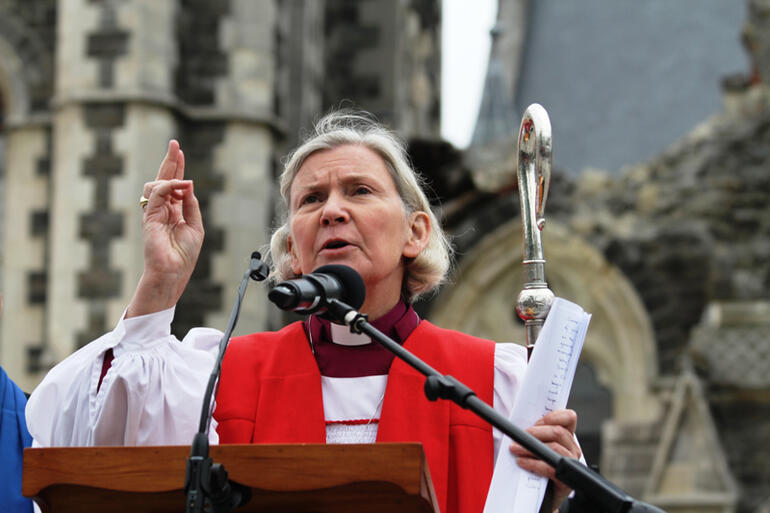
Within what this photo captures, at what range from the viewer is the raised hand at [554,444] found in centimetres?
232

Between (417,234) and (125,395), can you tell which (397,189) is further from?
(125,395)

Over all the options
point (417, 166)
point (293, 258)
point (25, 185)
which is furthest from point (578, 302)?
point (293, 258)

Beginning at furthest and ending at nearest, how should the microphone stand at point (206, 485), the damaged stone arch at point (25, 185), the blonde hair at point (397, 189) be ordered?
the damaged stone arch at point (25, 185), the blonde hair at point (397, 189), the microphone stand at point (206, 485)

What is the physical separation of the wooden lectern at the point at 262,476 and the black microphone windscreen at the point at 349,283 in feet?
1.24

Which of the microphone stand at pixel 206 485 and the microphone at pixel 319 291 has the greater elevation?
Result: the microphone at pixel 319 291

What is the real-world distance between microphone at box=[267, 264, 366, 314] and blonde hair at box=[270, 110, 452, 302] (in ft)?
2.12

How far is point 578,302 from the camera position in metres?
11.0

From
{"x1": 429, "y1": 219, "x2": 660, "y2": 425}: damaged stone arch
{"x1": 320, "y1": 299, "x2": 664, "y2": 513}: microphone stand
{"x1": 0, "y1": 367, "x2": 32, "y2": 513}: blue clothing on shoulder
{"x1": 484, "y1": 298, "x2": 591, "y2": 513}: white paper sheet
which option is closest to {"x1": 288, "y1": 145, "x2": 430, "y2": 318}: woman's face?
{"x1": 484, "y1": 298, "x2": 591, "y2": 513}: white paper sheet

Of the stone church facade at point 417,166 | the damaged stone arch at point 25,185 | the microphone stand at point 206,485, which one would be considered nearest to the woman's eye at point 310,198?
the microphone stand at point 206,485

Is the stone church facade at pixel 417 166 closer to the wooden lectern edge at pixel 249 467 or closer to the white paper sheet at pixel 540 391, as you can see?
the white paper sheet at pixel 540 391

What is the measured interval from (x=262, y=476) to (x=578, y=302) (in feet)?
30.6

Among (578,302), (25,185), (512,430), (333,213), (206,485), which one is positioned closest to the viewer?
(206,485)

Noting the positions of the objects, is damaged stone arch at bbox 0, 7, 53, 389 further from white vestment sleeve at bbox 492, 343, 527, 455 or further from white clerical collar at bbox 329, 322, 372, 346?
white vestment sleeve at bbox 492, 343, 527, 455

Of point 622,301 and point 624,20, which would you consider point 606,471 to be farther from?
point 624,20
